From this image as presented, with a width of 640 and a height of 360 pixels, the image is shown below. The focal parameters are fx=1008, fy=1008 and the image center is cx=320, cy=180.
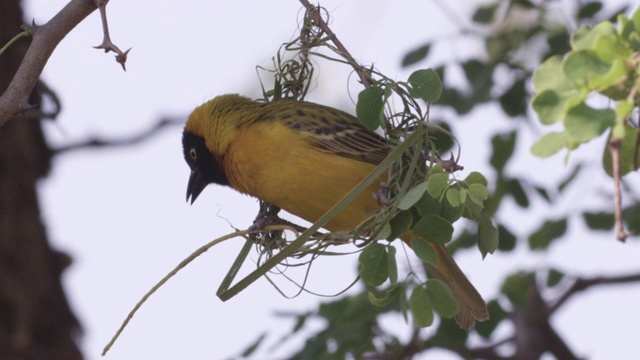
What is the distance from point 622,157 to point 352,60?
1179 millimetres

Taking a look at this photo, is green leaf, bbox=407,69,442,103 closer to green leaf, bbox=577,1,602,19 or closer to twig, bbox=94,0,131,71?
twig, bbox=94,0,131,71

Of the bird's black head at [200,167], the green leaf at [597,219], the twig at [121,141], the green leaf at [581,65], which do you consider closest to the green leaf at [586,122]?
the green leaf at [581,65]

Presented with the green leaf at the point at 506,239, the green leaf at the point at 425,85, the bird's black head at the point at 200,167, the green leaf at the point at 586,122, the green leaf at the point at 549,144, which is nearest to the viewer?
the green leaf at the point at 586,122

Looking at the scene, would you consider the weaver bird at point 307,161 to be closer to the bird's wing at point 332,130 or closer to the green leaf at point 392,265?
the bird's wing at point 332,130

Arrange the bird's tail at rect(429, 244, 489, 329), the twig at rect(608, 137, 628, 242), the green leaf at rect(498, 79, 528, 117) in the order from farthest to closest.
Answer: the green leaf at rect(498, 79, 528, 117), the bird's tail at rect(429, 244, 489, 329), the twig at rect(608, 137, 628, 242)

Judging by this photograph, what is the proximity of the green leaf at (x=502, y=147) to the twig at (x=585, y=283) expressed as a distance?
85 centimetres

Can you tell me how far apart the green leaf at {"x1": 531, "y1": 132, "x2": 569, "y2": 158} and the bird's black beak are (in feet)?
8.63

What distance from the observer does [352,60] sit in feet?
9.86

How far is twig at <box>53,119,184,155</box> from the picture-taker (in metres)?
5.72

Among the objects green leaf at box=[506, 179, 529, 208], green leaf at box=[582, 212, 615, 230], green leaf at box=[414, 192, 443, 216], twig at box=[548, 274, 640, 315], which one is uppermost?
green leaf at box=[414, 192, 443, 216]

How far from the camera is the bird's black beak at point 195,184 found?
4.44 m

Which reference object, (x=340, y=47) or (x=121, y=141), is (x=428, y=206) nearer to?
(x=340, y=47)

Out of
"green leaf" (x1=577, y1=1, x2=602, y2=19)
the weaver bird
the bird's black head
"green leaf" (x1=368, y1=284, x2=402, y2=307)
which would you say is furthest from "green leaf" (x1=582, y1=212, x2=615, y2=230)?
"green leaf" (x1=368, y1=284, x2=402, y2=307)

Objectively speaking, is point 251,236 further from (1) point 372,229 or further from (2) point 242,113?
(2) point 242,113
